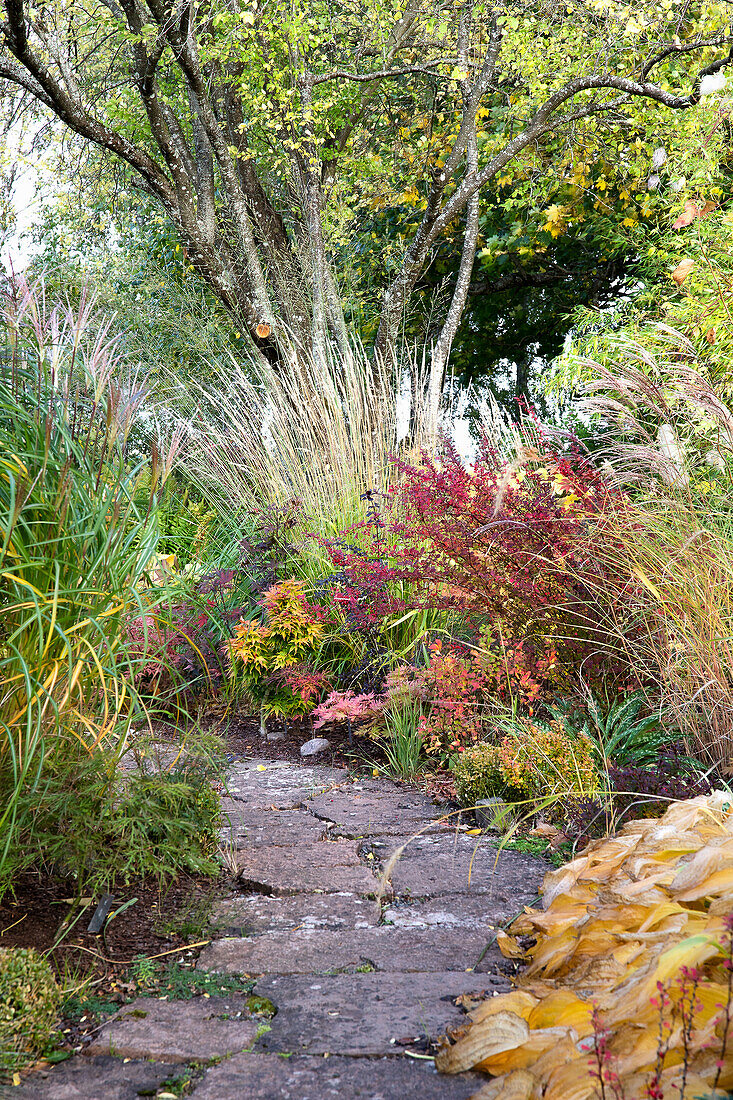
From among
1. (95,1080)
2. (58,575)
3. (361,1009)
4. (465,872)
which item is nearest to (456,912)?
(465,872)

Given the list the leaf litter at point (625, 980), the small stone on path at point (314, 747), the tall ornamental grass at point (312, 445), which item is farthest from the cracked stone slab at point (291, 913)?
the tall ornamental grass at point (312, 445)

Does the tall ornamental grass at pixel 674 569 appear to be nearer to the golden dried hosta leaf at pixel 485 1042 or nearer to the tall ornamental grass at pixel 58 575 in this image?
the golden dried hosta leaf at pixel 485 1042

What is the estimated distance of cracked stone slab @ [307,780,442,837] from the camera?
8.55 feet

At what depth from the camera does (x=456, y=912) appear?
2.00 m

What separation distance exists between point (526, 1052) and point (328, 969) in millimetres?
537

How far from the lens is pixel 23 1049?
1410 millimetres

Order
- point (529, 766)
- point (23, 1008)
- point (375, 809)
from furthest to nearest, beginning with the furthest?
1. point (375, 809)
2. point (529, 766)
3. point (23, 1008)

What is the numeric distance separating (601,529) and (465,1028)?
5.09ft

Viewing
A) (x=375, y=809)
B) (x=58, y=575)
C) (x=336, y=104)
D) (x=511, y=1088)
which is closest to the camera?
(x=511, y=1088)

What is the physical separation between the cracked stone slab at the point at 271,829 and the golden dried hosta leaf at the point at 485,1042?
42.3 inches

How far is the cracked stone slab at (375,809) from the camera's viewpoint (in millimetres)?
2605

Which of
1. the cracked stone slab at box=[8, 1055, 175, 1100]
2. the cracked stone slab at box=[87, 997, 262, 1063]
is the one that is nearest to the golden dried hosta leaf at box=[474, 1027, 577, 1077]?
the cracked stone slab at box=[87, 997, 262, 1063]

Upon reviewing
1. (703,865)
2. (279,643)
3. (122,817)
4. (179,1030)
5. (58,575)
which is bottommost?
(179,1030)

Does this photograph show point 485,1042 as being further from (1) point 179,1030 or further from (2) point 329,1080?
(1) point 179,1030
